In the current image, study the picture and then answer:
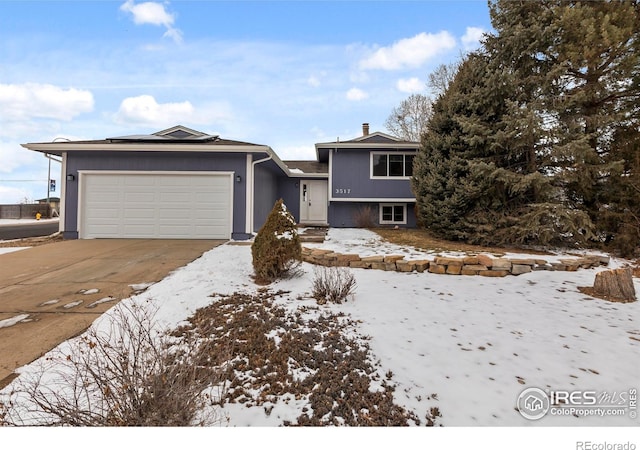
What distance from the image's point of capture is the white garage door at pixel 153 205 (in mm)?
8766

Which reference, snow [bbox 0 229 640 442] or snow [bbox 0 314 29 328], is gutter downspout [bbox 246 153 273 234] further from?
snow [bbox 0 314 29 328]

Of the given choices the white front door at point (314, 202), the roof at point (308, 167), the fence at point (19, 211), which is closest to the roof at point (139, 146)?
the roof at point (308, 167)

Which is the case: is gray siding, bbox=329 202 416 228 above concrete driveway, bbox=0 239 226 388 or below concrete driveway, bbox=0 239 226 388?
above

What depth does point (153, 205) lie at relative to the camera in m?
8.82

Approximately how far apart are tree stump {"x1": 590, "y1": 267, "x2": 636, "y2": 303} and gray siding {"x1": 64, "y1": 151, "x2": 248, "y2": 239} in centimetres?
793

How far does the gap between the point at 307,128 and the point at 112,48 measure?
1072 cm

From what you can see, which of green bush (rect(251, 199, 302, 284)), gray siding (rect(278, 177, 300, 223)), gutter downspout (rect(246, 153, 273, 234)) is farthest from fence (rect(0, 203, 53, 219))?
green bush (rect(251, 199, 302, 284))

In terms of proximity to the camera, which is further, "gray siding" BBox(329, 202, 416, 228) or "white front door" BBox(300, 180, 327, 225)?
"white front door" BBox(300, 180, 327, 225)

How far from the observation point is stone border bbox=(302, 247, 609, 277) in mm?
5070

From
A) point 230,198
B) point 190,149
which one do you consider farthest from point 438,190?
point 190,149

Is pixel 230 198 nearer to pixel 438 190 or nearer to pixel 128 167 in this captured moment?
pixel 128 167

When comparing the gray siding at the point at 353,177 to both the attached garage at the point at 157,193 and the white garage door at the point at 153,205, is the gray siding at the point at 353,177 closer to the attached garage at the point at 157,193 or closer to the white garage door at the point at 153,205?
the attached garage at the point at 157,193

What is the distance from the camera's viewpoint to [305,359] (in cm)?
244

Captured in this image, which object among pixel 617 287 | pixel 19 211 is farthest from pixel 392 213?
pixel 19 211
